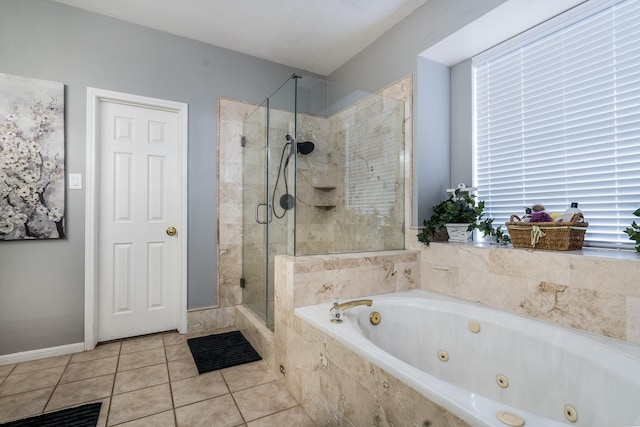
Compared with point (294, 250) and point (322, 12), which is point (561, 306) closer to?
point (294, 250)

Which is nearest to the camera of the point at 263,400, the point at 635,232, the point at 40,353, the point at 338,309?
the point at 635,232

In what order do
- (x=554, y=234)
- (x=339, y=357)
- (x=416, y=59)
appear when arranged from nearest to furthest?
(x=339, y=357)
(x=554, y=234)
(x=416, y=59)

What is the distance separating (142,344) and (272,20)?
107 inches

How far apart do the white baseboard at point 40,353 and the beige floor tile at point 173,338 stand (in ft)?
1.83

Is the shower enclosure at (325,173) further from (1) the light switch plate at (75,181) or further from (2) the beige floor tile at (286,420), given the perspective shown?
(1) the light switch plate at (75,181)

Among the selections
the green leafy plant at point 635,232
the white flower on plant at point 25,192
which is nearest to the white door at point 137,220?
the white flower on plant at point 25,192

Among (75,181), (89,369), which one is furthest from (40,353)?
(75,181)

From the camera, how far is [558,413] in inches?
46.6

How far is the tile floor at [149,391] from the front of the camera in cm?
156

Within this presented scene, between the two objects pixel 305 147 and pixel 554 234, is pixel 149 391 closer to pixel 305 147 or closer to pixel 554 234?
pixel 305 147

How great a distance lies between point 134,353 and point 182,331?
0.41 metres

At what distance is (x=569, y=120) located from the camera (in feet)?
5.83

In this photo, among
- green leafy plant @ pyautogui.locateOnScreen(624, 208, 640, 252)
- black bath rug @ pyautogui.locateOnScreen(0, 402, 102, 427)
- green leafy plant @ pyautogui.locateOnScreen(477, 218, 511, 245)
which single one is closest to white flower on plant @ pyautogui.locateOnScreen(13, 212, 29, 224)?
black bath rug @ pyautogui.locateOnScreen(0, 402, 102, 427)

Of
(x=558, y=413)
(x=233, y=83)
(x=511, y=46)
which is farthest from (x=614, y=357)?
(x=233, y=83)
